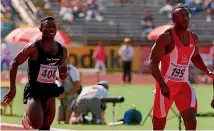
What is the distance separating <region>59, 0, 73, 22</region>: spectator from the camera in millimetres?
40125

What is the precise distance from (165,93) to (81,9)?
31.7 meters

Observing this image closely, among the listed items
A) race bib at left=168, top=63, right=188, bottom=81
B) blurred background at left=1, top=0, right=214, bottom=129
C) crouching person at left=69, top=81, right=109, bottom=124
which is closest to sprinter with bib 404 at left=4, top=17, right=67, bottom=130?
race bib at left=168, top=63, right=188, bottom=81

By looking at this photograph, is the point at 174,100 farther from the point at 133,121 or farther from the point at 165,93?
the point at 133,121

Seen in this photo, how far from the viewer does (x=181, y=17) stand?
35.3 feet

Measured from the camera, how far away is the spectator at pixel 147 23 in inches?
1599

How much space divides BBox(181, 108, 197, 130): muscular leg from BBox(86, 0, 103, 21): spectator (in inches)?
1224

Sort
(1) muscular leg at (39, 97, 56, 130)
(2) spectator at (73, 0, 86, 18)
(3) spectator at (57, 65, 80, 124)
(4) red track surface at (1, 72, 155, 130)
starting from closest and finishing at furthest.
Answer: (1) muscular leg at (39, 97, 56, 130) → (3) spectator at (57, 65, 80, 124) → (4) red track surface at (1, 72, 155, 130) → (2) spectator at (73, 0, 86, 18)

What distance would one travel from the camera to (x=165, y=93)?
1057 cm

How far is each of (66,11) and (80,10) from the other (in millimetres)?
1898

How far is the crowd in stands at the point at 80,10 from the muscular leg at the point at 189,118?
29.6m

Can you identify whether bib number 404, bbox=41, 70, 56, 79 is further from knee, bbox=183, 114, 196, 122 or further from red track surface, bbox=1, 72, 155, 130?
red track surface, bbox=1, 72, 155, 130

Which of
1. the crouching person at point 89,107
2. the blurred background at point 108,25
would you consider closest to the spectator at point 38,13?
the blurred background at point 108,25

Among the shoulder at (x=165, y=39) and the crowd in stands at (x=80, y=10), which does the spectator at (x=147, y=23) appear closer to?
the crowd in stands at (x=80, y=10)

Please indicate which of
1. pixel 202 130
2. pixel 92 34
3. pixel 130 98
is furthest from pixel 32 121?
pixel 92 34
